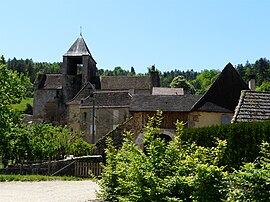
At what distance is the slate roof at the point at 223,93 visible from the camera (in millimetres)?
29328

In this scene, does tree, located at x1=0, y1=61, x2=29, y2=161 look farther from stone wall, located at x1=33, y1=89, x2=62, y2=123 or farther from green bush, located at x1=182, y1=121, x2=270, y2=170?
stone wall, located at x1=33, y1=89, x2=62, y2=123

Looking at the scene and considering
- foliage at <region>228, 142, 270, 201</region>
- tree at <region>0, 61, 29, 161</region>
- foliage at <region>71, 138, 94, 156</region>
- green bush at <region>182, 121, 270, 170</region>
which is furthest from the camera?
foliage at <region>71, 138, 94, 156</region>

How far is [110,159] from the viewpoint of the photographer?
11000 mm

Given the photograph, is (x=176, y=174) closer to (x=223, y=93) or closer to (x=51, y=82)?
(x=223, y=93)

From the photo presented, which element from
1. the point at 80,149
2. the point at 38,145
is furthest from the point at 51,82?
the point at 38,145

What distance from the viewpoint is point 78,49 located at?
67125mm

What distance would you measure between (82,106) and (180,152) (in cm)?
4284

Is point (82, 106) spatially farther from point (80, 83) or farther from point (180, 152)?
point (180, 152)

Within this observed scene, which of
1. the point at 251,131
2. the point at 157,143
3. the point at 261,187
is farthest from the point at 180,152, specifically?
the point at 251,131

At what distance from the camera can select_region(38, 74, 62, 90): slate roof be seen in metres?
68.2

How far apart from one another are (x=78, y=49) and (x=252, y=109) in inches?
2090

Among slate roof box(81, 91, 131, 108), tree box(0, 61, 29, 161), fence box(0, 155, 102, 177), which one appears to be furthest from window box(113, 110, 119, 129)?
fence box(0, 155, 102, 177)

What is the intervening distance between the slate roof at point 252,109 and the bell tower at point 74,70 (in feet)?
165

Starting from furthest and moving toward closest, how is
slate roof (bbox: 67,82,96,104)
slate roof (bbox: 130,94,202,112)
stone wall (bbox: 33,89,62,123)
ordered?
stone wall (bbox: 33,89,62,123) → slate roof (bbox: 67,82,96,104) → slate roof (bbox: 130,94,202,112)
